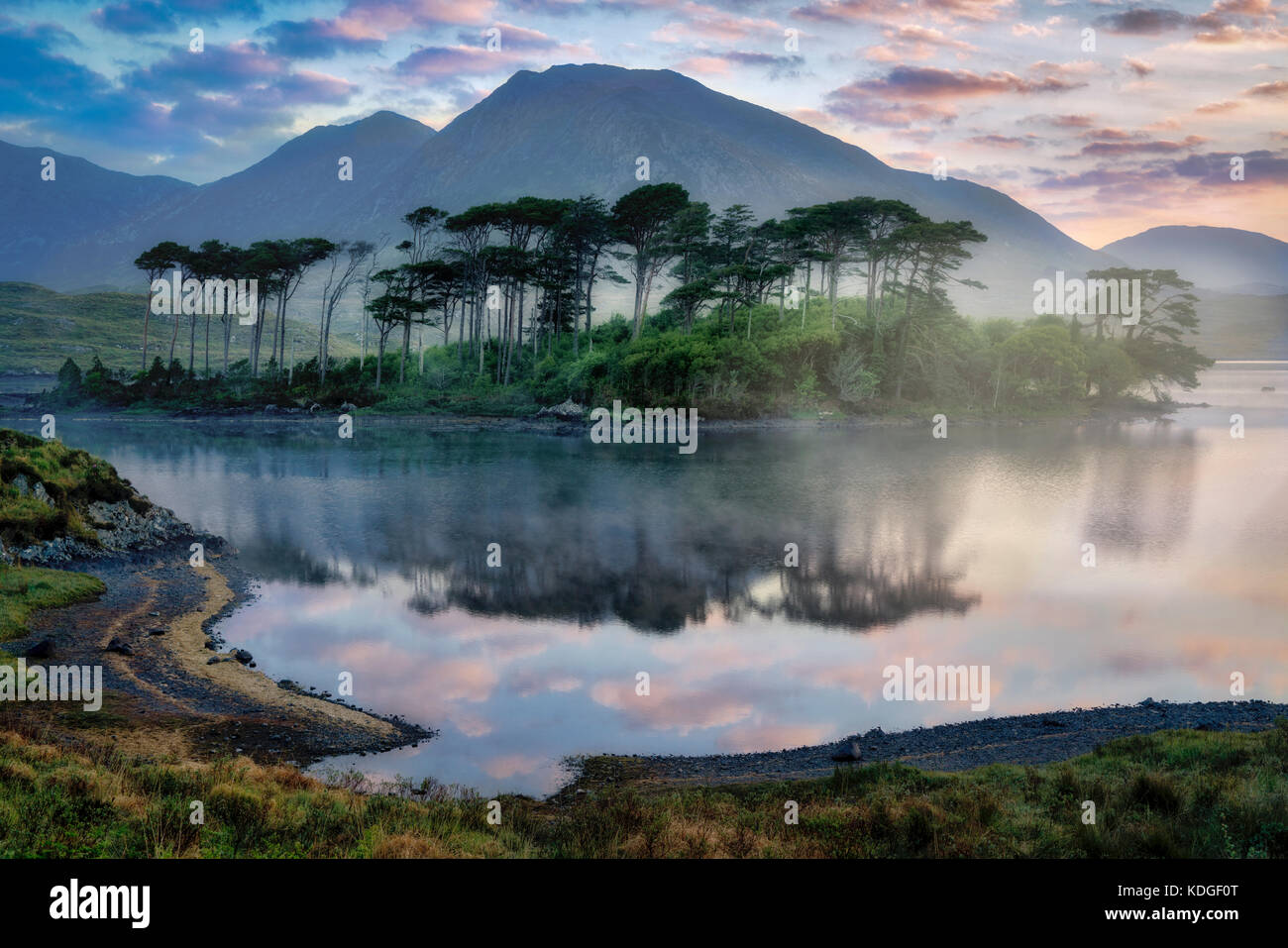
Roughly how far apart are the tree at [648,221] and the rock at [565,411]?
1016 cm

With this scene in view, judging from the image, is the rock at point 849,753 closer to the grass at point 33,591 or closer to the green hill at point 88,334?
the grass at point 33,591

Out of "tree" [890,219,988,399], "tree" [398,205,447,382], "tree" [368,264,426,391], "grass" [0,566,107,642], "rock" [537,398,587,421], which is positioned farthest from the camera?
"tree" [398,205,447,382]

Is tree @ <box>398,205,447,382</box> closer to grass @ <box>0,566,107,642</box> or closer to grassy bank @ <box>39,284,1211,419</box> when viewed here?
grassy bank @ <box>39,284,1211,419</box>

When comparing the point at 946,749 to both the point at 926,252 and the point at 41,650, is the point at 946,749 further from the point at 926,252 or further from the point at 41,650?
the point at 926,252

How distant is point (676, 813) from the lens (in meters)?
9.95

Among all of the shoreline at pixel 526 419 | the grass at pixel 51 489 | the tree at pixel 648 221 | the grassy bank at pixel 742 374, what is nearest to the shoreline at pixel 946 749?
the grass at pixel 51 489

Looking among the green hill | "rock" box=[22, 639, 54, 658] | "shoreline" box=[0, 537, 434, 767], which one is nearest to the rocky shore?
"shoreline" box=[0, 537, 434, 767]

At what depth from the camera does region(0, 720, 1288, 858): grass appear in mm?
8023

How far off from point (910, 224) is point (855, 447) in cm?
2818

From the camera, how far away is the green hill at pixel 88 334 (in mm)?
132250

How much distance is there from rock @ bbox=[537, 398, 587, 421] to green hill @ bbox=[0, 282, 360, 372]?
72.4 m

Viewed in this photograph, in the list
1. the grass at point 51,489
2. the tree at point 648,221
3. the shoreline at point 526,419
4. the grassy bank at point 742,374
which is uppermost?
the tree at point 648,221
